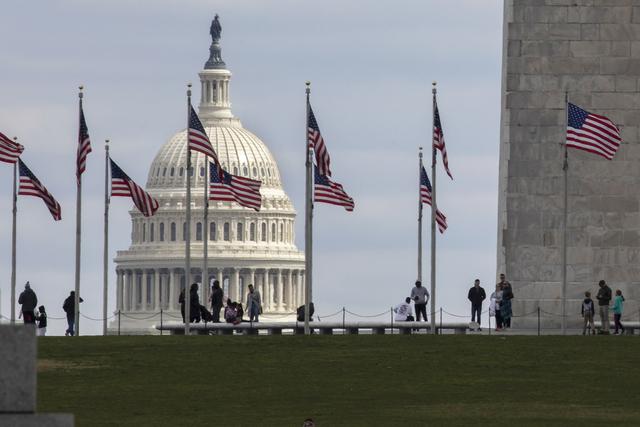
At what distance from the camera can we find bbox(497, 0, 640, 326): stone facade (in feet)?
192

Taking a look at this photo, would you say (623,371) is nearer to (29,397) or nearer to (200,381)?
(200,381)

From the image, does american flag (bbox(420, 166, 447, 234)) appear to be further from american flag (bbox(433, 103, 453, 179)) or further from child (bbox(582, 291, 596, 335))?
child (bbox(582, 291, 596, 335))

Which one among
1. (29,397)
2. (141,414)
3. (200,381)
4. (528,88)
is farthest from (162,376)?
(29,397)

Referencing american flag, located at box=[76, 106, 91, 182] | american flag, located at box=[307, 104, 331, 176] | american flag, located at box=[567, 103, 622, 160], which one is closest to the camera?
american flag, located at box=[567, 103, 622, 160]

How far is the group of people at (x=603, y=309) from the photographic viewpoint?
55.3 metres

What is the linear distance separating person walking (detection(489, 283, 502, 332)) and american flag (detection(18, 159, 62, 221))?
12975mm

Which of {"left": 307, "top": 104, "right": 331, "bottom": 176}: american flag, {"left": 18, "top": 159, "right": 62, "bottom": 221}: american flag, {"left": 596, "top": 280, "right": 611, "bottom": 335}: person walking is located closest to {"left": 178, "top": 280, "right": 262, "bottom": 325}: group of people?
{"left": 18, "top": 159, "right": 62, "bottom": 221}: american flag

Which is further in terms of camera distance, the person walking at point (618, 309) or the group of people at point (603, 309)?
the person walking at point (618, 309)

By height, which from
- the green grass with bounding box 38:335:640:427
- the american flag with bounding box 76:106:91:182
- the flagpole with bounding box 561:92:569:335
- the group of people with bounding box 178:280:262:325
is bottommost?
the green grass with bounding box 38:335:640:427

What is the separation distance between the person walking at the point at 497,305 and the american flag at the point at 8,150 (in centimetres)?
1272

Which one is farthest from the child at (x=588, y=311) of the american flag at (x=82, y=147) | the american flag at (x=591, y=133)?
the american flag at (x=82, y=147)

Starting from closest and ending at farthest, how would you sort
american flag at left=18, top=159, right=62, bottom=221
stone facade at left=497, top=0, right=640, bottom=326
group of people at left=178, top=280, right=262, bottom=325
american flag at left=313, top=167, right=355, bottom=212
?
stone facade at left=497, top=0, right=640, bottom=326, american flag at left=313, top=167, right=355, bottom=212, american flag at left=18, top=159, right=62, bottom=221, group of people at left=178, top=280, right=262, bottom=325

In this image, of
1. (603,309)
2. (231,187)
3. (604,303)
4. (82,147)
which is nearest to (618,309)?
(603,309)

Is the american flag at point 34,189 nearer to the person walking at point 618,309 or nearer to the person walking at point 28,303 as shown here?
the person walking at point 28,303
